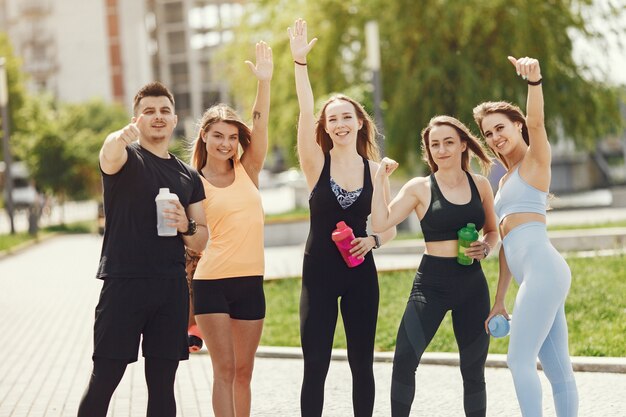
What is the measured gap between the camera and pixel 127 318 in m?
4.59

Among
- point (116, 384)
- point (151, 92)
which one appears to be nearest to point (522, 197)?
point (151, 92)

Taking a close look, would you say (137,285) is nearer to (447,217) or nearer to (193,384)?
(447,217)

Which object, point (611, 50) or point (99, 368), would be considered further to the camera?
point (611, 50)

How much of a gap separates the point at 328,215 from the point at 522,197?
0.99m

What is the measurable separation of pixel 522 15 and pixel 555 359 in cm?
2060

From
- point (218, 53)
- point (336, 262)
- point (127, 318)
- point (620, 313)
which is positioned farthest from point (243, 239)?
point (218, 53)

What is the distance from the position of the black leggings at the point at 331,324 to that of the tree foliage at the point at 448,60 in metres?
19.6

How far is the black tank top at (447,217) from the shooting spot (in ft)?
17.1

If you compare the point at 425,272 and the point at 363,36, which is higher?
the point at 363,36

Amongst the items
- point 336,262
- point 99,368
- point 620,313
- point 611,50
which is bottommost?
point 620,313

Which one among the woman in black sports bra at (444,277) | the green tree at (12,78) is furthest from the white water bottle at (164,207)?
the green tree at (12,78)

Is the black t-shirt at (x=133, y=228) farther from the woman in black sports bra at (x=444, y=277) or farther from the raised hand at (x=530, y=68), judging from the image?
the raised hand at (x=530, y=68)

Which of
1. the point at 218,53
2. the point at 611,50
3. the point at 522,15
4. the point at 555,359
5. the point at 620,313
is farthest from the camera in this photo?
the point at 218,53

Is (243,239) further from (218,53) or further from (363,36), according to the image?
(218,53)
